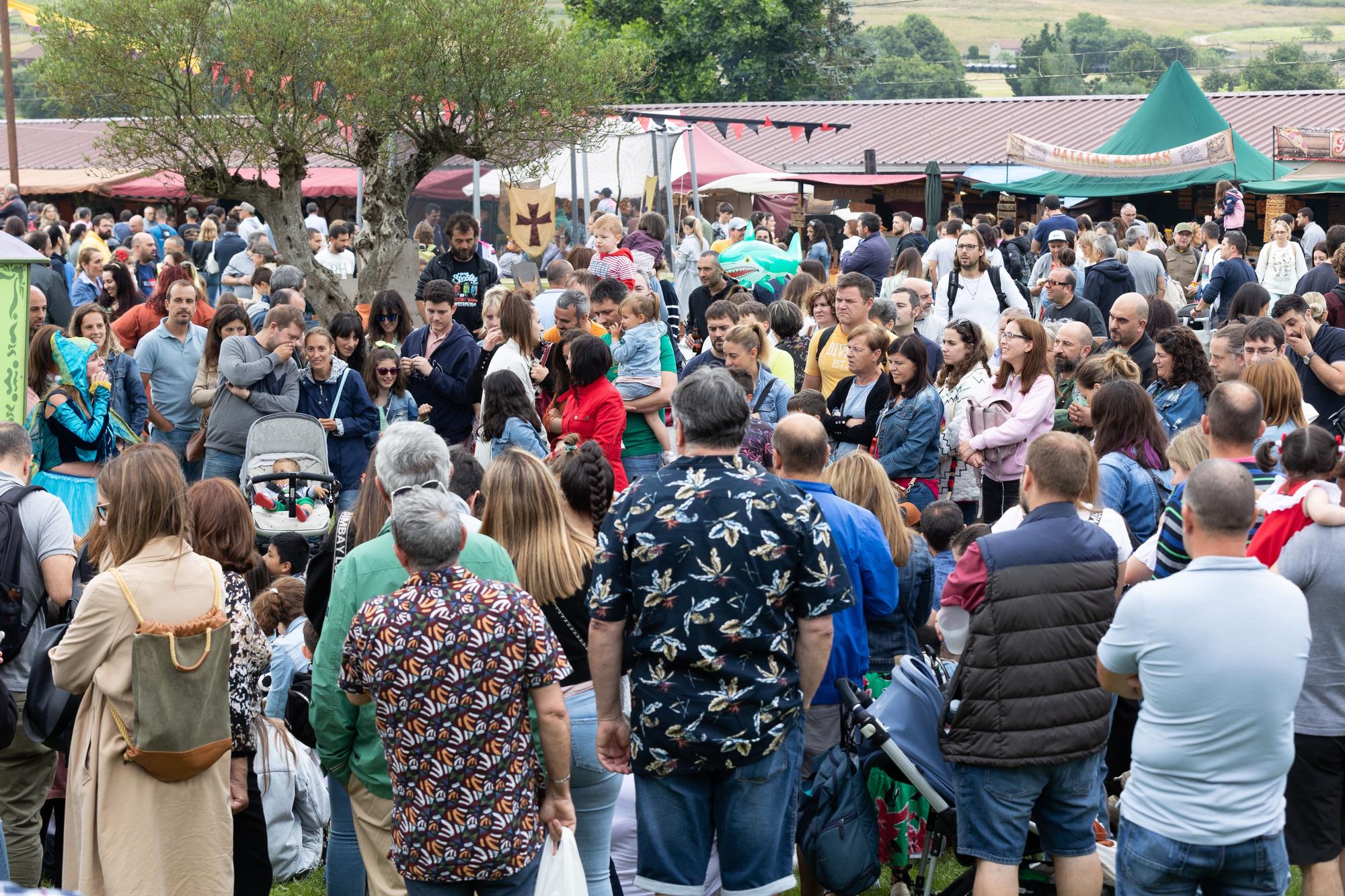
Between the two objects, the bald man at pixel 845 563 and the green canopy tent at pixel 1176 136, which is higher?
the green canopy tent at pixel 1176 136

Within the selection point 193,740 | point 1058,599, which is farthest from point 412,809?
point 1058,599

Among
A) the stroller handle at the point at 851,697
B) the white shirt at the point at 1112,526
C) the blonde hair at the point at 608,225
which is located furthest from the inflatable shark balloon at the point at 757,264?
the stroller handle at the point at 851,697

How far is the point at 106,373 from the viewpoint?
7379 millimetres

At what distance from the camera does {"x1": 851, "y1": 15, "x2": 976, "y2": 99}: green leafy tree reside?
295 ft

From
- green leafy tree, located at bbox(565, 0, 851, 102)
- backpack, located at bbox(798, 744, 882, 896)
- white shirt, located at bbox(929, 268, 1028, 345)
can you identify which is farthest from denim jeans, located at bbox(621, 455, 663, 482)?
green leafy tree, located at bbox(565, 0, 851, 102)

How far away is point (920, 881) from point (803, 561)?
5.28 feet

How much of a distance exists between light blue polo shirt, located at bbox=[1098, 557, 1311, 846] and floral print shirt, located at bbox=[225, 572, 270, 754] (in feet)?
8.32

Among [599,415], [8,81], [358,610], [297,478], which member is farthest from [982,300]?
[8,81]

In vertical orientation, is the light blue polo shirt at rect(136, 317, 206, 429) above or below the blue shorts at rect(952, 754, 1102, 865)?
above

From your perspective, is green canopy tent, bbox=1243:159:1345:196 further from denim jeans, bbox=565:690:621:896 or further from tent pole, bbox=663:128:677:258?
denim jeans, bbox=565:690:621:896

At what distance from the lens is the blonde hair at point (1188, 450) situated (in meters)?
4.68

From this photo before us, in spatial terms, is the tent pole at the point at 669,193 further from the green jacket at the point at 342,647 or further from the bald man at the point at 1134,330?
the green jacket at the point at 342,647

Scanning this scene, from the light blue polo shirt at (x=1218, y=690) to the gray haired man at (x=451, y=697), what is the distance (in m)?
1.47

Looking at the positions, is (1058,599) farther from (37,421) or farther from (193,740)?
(37,421)
